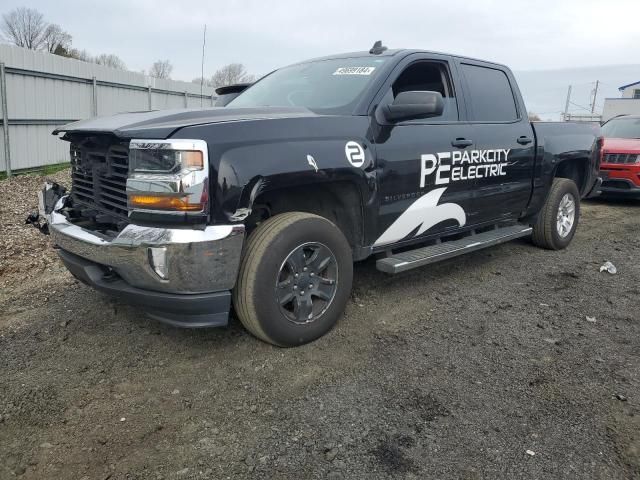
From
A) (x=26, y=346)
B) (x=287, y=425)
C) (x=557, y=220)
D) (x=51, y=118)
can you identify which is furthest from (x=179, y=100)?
(x=287, y=425)

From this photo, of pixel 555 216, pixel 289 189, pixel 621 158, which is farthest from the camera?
pixel 621 158

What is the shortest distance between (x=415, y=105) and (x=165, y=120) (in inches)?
62.3

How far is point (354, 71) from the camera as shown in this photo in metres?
3.92

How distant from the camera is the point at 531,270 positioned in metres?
5.14

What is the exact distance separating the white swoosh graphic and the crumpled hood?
997mm

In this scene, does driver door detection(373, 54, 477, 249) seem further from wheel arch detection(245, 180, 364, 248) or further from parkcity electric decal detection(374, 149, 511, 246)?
wheel arch detection(245, 180, 364, 248)

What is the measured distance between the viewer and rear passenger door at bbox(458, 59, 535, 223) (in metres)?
4.50

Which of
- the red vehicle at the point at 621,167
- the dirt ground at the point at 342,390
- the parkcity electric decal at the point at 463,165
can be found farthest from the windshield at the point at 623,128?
the dirt ground at the point at 342,390

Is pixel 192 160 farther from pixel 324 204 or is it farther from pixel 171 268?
pixel 324 204

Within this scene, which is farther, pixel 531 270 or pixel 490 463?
pixel 531 270

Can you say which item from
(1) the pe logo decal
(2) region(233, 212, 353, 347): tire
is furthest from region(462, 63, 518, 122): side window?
(2) region(233, 212, 353, 347): tire

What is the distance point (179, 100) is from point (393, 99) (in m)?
12.1

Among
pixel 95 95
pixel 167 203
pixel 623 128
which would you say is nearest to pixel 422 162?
pixel 167 203

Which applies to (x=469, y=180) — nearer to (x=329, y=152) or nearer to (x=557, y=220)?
(x=329, y=152)
